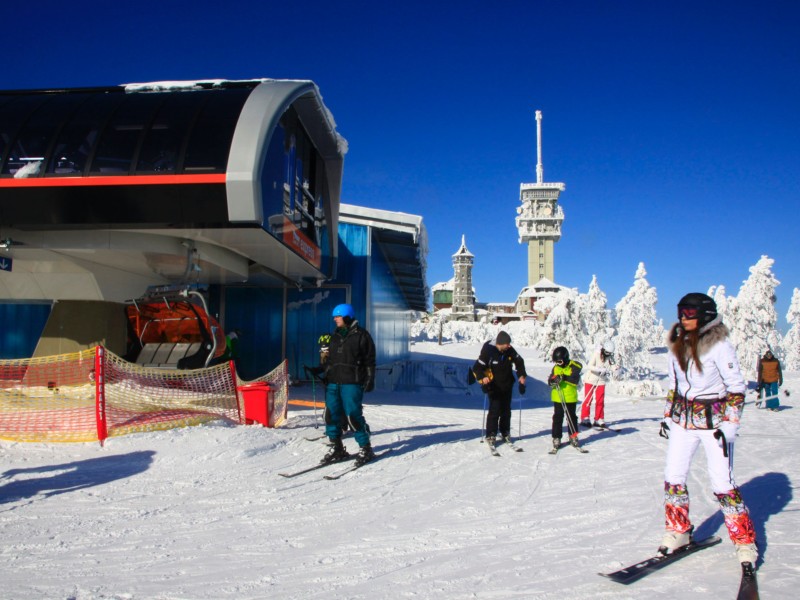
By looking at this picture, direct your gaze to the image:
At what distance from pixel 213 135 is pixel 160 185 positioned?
1.24m

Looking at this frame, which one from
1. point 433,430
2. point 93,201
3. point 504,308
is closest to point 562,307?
point 433,430

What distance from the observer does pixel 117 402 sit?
7.96m

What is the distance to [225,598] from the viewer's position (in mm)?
3131

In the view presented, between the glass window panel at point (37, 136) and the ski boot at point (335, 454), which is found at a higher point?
the glass window panel at point (37, 136)

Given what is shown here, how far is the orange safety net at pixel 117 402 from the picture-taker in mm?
7172

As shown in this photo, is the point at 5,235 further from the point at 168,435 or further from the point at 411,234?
the point at 411,234

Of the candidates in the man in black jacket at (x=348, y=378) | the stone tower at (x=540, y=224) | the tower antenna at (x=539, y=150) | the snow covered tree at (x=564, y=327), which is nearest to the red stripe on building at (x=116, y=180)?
Answer: the man in black jacket at (x=348, y=378)

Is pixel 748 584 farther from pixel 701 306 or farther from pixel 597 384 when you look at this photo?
pixel 597 384

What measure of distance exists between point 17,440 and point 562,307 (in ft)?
134

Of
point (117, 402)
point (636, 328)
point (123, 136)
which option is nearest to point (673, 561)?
point (117, 402)

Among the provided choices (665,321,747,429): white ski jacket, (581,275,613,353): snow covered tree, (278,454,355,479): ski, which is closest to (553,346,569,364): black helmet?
(278,454,355,479): ski

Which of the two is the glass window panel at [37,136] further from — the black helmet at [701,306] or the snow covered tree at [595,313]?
the snow covered tree at [595,313]

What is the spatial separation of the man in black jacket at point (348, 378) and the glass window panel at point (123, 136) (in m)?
5.20

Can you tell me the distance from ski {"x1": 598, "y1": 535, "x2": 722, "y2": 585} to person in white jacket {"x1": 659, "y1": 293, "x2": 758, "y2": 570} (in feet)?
0.19
